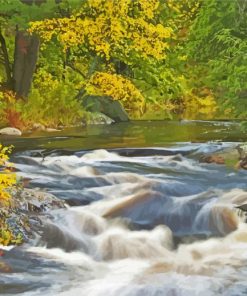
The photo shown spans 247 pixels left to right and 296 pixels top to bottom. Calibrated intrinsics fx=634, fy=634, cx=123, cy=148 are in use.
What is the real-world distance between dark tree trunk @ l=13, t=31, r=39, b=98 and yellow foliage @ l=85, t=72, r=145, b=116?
2.58ft

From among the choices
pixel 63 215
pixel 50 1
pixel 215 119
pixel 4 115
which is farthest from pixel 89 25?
pixel 63 215

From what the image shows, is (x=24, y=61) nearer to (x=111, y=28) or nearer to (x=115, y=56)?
(x=115, y=56)

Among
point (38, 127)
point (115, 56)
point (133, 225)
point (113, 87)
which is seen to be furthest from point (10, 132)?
point (133, 225)

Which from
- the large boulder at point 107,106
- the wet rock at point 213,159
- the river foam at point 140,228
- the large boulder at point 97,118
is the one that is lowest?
the river foam at point 140,228

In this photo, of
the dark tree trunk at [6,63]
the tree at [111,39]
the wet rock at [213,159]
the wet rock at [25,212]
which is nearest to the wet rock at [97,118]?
the tree at [111,39]

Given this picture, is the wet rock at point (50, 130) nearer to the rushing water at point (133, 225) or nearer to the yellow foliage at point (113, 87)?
the yellow foliage at point (113, 87)

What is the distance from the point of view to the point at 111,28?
742 centimetres

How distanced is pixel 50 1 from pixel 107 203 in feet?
10.5

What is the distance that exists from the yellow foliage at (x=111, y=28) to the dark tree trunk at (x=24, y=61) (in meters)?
0.48

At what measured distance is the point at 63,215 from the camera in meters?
4.75

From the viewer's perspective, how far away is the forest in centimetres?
733

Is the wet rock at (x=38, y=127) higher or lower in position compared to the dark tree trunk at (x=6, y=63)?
lower

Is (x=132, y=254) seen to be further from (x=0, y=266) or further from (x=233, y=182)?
(x=233, y=182)

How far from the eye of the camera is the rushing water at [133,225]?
151 inches
